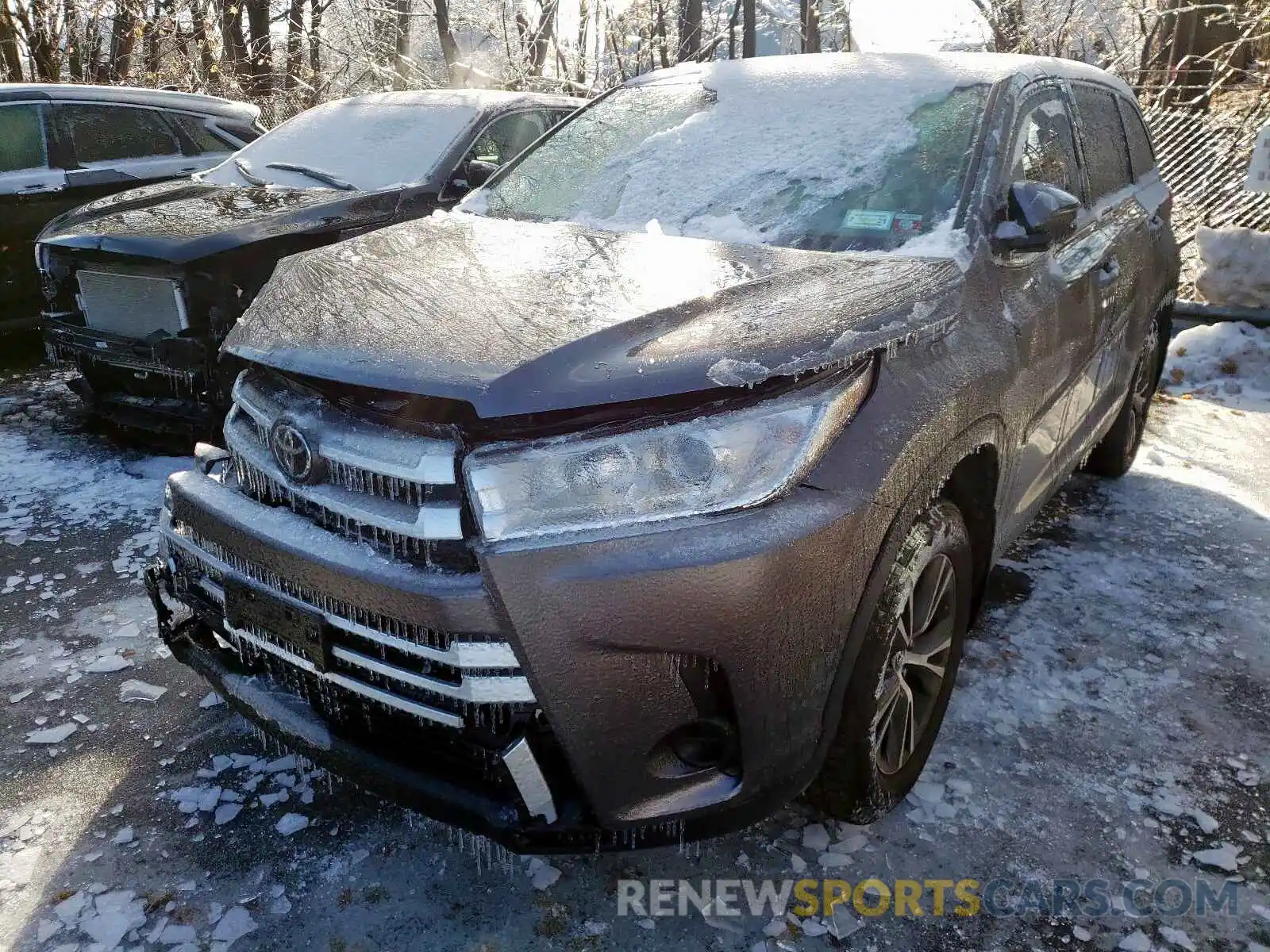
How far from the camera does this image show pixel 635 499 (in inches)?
65.6

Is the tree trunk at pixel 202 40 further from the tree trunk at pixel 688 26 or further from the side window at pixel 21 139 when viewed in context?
the side window at pixel 21 139

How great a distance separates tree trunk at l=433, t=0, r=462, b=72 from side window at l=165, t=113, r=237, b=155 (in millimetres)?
10164

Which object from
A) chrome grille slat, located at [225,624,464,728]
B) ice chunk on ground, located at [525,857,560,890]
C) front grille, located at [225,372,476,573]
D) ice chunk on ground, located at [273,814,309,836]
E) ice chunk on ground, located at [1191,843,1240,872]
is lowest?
ice chunk on ground, located at [1191,843,1240,872]

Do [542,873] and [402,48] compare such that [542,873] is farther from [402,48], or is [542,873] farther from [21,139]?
[402,48]

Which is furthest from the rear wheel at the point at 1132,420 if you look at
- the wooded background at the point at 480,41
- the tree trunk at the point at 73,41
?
the tree trunk at the point at 73,41

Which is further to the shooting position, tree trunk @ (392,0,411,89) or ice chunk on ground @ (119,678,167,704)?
tree trunk @ (392,0,411,89)

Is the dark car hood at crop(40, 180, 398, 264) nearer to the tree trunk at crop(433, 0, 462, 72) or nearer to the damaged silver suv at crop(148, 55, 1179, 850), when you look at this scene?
the damaged silver suv at crop(148, 55, 1179, 850)

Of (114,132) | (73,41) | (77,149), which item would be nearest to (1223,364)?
(114,132)

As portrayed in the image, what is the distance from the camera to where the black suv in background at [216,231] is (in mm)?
4094

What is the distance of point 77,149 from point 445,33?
11.0 metres

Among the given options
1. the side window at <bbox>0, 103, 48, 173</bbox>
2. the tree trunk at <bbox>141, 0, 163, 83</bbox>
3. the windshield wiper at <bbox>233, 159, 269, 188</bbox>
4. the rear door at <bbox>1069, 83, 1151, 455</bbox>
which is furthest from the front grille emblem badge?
the tree trunk at <bbox>141, 0, 163, 83</bbox>

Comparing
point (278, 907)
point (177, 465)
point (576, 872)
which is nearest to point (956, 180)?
point (576, 872)

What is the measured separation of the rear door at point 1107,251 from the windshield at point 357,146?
315 centimetres

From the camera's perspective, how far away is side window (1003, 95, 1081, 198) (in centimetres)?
266
